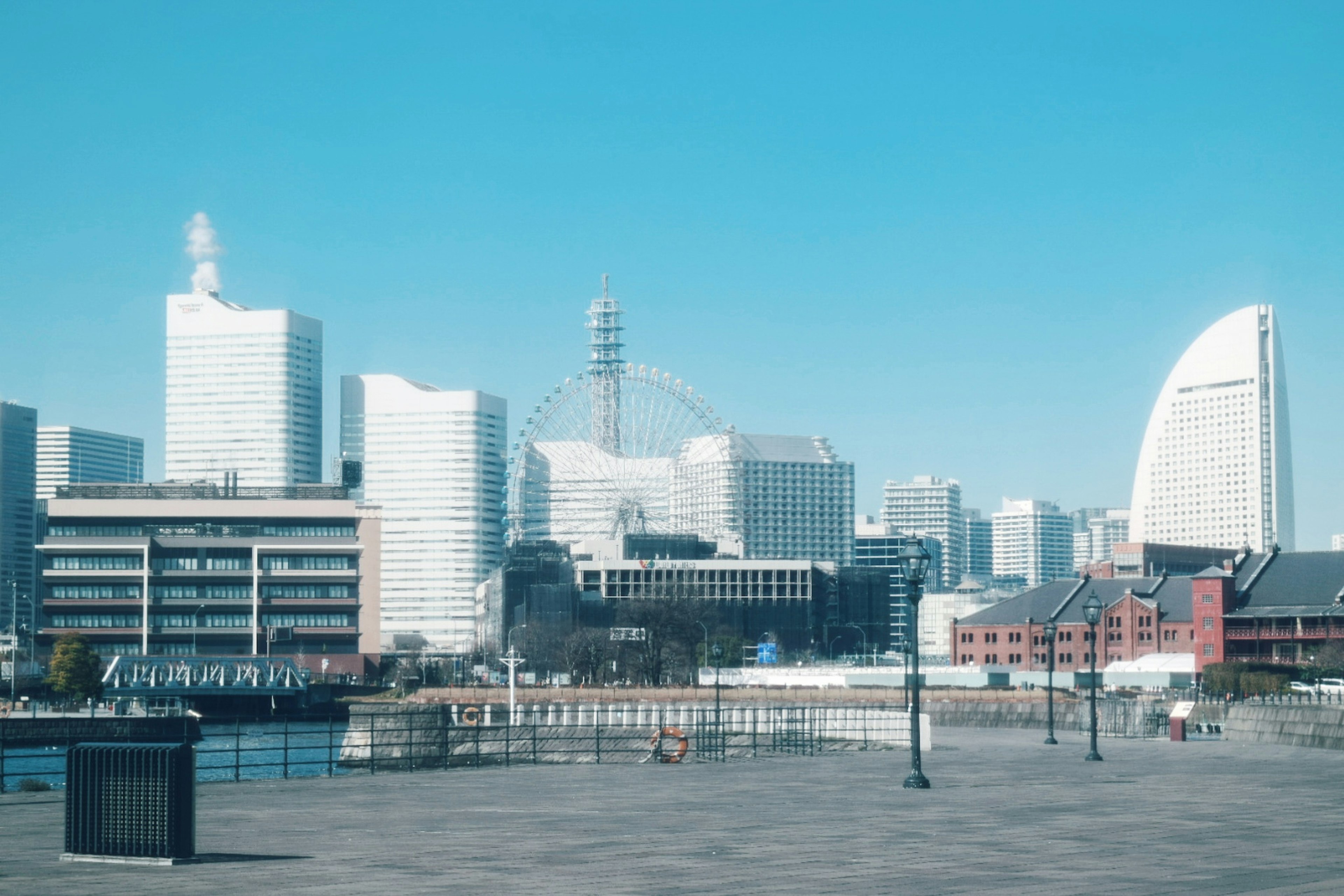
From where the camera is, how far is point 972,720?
9962 cm

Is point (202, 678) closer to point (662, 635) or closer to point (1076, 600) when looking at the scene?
point (662, 635)

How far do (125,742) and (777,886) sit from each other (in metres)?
8.82

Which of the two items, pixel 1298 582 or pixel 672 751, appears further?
pixel 1298 582

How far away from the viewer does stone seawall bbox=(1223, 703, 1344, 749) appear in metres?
58.3


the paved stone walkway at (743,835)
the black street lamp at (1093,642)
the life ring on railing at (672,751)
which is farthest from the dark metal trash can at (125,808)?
the black street lamp at (1093,642)

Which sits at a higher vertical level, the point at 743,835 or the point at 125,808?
the point at 125,808

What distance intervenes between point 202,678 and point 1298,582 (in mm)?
108198

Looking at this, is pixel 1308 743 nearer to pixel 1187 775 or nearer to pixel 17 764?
pixel 1187 775

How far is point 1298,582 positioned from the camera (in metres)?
154

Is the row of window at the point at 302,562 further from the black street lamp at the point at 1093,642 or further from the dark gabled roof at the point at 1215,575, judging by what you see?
the black street lamp at the point at 1093,642

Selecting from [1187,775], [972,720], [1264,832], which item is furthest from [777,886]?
[972,720]

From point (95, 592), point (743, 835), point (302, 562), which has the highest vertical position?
point (302, 562)

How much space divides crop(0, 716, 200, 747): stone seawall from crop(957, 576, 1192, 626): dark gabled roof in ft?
278

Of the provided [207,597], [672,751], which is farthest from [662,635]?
[672,751]
